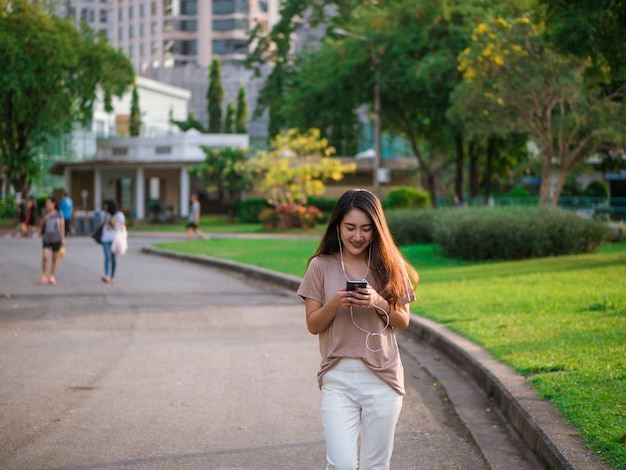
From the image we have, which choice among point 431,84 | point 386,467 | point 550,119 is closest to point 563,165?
point 550,119

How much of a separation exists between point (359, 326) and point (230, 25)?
4569 inches

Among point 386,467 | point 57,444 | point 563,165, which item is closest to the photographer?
point 386,467

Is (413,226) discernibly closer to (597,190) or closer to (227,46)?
(597,190)

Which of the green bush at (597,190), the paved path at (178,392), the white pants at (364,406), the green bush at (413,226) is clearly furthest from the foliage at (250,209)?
the white pants at (364,406)

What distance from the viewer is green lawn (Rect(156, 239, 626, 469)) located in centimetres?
665

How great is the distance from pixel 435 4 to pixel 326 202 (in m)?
16.3

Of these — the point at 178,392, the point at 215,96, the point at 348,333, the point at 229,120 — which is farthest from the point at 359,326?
the point at 215,96

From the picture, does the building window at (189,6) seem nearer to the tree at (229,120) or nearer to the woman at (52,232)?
the tree at (229,120)

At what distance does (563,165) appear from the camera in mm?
29109

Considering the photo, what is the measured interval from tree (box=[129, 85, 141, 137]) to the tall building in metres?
47.1

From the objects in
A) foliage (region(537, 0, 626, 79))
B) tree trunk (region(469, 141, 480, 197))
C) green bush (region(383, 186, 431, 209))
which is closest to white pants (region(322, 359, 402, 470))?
foliage (region(537, 0, 626, 79))

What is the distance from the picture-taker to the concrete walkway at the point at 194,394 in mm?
6250

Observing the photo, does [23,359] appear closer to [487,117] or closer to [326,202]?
[487,117]

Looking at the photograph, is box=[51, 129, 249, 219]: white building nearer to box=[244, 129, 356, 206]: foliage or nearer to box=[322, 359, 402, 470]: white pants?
box=[244, 129, 356, 206]: foliage
